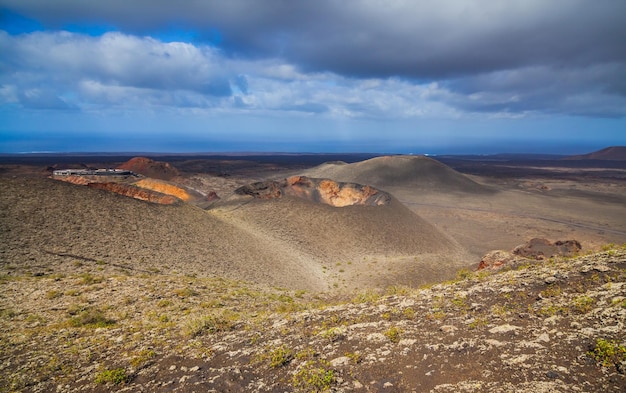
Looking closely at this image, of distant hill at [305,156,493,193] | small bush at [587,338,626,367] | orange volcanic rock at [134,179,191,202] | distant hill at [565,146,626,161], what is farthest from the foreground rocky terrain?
distant hill at [565,146,626,161]

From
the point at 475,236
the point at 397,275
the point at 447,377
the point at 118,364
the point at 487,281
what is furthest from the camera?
the point at 475,236

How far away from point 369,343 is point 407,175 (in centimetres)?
6948

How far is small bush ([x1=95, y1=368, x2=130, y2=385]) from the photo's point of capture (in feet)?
18.3

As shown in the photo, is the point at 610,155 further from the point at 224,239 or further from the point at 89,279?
the point at 89,279

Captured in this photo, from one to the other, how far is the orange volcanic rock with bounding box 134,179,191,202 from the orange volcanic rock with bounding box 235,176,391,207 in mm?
8872

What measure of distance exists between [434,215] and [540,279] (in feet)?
136

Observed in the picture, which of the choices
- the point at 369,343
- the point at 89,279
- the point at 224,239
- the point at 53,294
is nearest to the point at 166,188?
the point at 224,239

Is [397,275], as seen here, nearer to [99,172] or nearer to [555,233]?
[555,233]

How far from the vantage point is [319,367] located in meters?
5.16

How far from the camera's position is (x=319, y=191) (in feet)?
118

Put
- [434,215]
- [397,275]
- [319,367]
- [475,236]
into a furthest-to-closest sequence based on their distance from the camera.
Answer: [434,215], [475,236], [397,275], [319,367]

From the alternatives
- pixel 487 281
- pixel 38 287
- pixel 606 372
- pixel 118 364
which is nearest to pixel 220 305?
pixel 118 364

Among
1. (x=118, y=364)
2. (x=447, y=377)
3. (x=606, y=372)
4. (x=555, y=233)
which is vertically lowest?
(x=555, y=233)

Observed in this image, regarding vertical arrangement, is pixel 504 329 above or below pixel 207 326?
above
